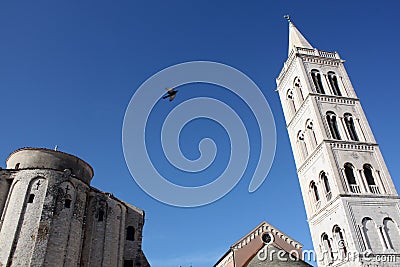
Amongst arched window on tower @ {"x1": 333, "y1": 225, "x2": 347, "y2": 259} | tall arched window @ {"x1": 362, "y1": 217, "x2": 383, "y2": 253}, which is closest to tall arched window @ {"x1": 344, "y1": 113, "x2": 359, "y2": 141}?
tall arched window @ {"x1": 362, "y1": 217, "x2": 383, "y2": 253}

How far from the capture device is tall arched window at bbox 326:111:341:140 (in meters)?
22.9

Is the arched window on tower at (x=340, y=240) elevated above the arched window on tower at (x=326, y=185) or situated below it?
below

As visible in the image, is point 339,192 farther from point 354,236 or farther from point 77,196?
point 77,196

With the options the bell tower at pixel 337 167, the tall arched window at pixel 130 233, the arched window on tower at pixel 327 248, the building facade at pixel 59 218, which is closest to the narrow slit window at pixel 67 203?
the building facade at pixel 59 218

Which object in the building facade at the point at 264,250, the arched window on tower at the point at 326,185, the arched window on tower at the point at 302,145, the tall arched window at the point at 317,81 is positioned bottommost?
the building facade at the point at 264,250

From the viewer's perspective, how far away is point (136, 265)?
28.6 metres

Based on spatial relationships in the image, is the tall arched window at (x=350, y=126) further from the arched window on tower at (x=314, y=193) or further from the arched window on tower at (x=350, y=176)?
the arched window on tower at (x=314, y=193)

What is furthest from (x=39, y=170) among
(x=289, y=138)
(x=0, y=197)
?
(x=289, y=138)

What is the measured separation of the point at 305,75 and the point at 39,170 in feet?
75.3

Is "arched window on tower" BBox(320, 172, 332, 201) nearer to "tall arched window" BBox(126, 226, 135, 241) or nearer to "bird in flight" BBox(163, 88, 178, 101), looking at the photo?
"bird in flight" BBox(163, 88, 178, 101)

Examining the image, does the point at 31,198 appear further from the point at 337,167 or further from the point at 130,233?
the point at 337,167

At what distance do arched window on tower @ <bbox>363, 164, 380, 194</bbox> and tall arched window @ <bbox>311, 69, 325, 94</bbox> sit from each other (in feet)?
22.8

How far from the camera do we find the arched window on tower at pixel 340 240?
18.5 meters

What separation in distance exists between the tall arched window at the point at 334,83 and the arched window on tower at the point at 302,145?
431 cm
